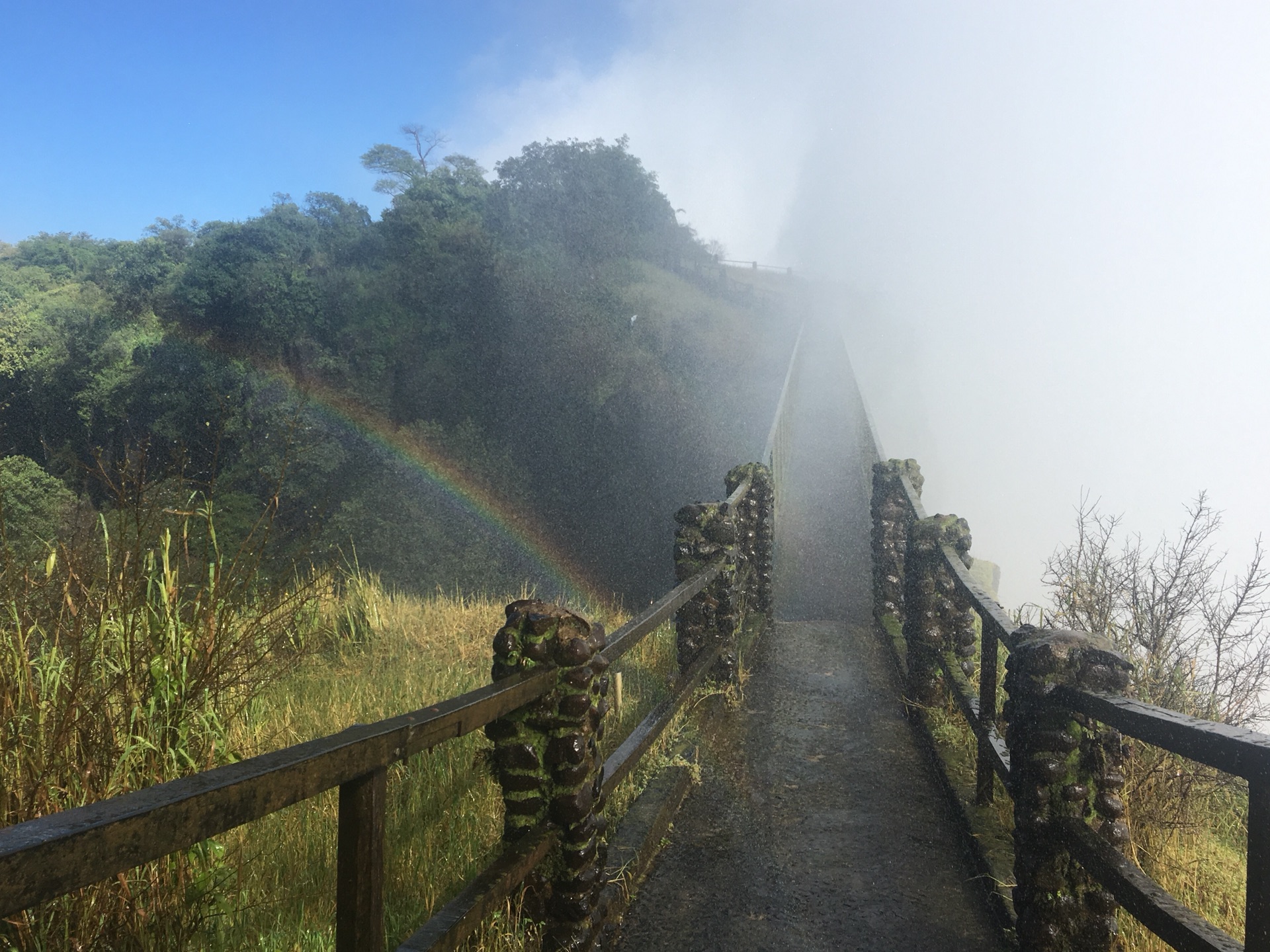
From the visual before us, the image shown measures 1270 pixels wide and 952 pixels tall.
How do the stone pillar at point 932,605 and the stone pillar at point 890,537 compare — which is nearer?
the stone pillar at point 932,605

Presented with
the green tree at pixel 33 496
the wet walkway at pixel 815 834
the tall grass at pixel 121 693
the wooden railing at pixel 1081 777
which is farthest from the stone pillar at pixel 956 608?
the green tree at pixel 33 496

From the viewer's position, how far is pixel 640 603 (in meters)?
29.5

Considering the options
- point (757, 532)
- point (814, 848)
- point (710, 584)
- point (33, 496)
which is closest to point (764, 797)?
point (814, 848)

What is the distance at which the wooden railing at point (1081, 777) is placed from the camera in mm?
1818

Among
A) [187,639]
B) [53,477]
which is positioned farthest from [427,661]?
[53,477]

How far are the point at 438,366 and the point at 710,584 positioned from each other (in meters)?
33.9

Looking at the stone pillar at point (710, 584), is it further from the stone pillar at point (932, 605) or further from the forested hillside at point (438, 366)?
the forested hillside at point (438, 366)

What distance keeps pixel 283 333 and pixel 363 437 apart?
9266mm

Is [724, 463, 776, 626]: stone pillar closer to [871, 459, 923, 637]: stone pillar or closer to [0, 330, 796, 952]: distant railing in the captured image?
[871, 459, 923, 637]: stone pillar

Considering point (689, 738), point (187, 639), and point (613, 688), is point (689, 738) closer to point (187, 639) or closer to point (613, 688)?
point (613, 688)

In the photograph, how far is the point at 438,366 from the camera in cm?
3809

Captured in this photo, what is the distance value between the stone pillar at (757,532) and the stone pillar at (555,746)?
4952 mm

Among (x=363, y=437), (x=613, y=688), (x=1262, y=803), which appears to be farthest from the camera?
Result: (x=363, y=437)

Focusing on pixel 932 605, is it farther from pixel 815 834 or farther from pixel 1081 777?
pixel 1081 777
